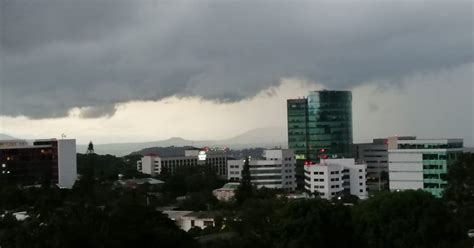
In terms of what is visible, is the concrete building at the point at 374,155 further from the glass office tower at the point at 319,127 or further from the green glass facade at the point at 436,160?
the green glass facade at the point at 436,160

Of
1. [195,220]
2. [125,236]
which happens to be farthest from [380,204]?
[195,220]

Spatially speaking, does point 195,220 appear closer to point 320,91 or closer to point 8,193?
point 8,193

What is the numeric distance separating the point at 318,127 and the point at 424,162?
37.9 feet

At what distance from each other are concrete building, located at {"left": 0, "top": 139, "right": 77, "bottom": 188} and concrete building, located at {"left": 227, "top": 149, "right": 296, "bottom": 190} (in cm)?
772

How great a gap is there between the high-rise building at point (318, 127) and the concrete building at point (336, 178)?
714cm

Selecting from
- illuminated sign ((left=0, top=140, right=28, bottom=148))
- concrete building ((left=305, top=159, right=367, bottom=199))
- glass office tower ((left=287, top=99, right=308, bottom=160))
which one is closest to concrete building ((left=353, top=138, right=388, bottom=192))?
glass office tower ((left=287, top=99, right=308, bottom=160))

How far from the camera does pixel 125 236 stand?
6887 mm

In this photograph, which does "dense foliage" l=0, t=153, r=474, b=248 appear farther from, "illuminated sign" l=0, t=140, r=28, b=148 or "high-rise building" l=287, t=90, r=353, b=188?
"high-rise building" l=287, t=90, r=353, b=188

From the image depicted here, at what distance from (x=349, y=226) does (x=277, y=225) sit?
0.99 meters

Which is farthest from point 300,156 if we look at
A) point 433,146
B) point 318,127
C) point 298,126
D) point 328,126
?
point 433,146

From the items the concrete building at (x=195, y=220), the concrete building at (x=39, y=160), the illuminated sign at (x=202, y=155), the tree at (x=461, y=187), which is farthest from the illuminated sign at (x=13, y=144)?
the tree at (x=461, y=187)

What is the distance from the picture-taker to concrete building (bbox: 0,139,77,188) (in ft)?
79.6

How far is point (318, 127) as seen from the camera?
30422 mm

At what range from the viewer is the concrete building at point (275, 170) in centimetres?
2541
